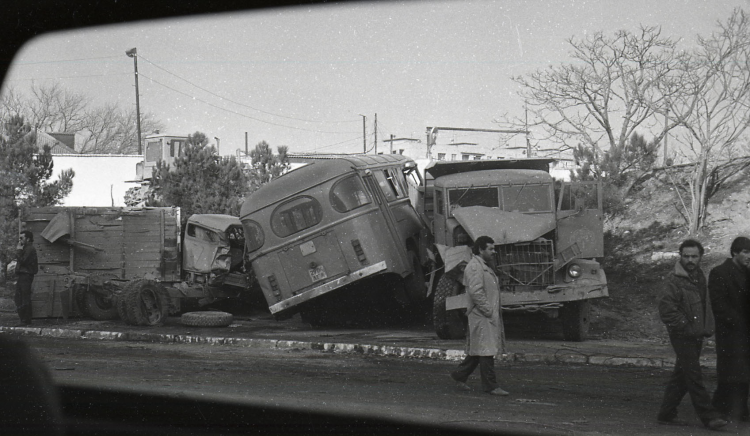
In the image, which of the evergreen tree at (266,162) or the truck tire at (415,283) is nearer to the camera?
the truck tire at (415,283)

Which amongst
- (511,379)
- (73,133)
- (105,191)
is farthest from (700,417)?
(73,133)

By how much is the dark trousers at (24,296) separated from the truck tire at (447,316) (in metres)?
7.64

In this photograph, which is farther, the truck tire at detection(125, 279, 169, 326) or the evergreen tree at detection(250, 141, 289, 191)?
the evergreen tree at detection(250, 141, 289, 191)

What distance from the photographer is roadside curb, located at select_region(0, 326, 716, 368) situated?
36.4 feet

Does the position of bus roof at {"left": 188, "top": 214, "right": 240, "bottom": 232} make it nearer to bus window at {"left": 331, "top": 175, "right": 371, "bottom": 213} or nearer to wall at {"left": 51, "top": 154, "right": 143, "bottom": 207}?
bus window at {"left": 331, "top": 175, "right": 371, "bottom": 213}

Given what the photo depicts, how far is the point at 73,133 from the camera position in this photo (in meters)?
70.4

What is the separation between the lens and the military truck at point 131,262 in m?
16.1

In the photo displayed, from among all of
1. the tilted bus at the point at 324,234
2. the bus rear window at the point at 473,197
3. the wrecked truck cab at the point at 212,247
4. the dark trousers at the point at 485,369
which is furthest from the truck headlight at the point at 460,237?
the wrecked truck cab at the point at 212,247

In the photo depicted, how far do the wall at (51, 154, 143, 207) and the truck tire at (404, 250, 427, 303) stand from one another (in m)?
36.5

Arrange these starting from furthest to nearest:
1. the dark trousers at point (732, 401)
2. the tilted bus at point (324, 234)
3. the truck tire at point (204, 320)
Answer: the truck tire at point (204, 320) < the tilted bus at point (324, 234) < the dark trousers at point (732, 401)

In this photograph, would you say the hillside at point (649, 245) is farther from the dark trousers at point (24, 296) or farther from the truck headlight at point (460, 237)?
the dark trousers at point (24, 296)

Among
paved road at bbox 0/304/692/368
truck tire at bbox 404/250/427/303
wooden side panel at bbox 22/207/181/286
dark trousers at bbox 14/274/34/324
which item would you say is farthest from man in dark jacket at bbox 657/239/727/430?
wooden side panel at bbox 22/207/181/286

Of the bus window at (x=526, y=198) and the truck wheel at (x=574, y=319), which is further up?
the bus window at (x=526, y=198)

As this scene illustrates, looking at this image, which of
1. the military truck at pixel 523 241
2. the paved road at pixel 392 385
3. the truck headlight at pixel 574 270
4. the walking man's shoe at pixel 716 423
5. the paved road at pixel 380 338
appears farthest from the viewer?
the truck headlight at pixel 574 270
